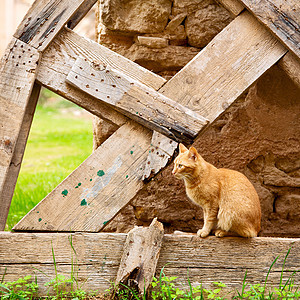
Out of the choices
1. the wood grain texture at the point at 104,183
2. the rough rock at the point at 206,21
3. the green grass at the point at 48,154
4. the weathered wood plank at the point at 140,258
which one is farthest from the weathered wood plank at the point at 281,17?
the green grass at the point at 48,154

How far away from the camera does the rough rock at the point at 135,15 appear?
3.23 m

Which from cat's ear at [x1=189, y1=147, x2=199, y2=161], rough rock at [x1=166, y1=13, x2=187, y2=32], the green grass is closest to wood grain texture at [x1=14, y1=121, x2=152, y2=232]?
cat's ear at [x1=189, y1=147, x2=199, y2=161]

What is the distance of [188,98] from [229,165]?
114 centimetres

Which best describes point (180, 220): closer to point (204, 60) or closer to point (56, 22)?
point (204, 60)

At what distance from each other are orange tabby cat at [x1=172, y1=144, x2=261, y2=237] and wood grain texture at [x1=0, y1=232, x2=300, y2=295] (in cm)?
10

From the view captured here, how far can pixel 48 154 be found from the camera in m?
8.43

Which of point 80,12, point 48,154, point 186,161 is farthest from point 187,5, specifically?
point 48,154

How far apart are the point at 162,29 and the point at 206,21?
38cm

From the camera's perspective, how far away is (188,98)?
8.53ft

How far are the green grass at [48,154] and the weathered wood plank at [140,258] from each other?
228cm

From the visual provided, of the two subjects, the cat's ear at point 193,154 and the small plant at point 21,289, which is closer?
the small plant at point 21,289

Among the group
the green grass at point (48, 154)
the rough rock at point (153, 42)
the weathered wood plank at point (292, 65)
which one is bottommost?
the green grass at point (48, 154)

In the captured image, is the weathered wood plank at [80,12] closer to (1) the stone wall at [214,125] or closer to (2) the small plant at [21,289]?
(1) the stone wall at [214,125]

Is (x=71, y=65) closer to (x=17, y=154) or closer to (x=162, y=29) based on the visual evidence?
(x=17, y=154)
